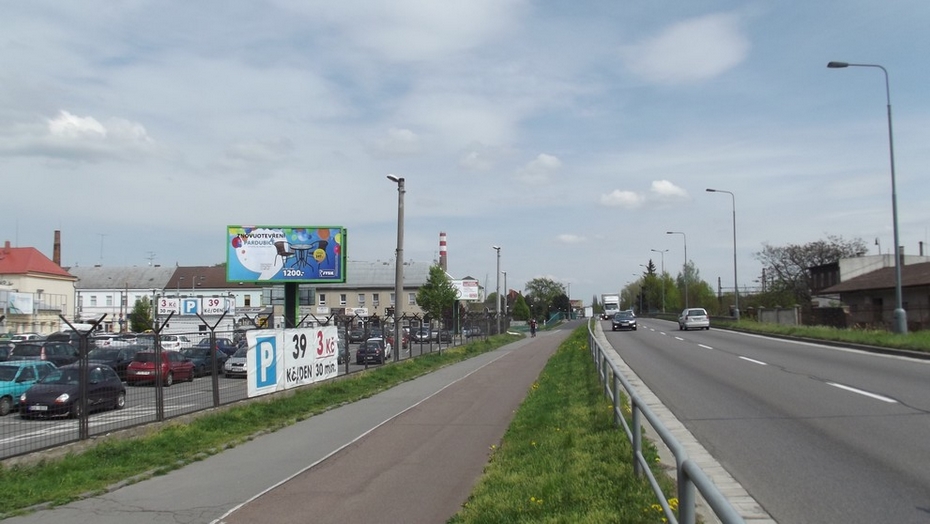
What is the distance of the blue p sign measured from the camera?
56.5ft

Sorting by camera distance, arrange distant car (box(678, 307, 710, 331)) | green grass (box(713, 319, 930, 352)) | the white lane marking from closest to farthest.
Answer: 1. the white lane marking
2. green grass (box(713, 319, 930, 352))
3. distant car (box(678, 307, 710, 331))

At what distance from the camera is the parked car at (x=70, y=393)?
35.8 feet

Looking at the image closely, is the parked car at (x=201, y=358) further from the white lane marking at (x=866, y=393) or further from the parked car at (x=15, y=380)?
the white lane marking at (x=866, y=393)

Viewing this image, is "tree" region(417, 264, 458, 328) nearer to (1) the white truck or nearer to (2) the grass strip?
(1) the white truck

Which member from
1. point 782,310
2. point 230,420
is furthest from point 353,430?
point 782,310

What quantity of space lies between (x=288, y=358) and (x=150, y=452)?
7497 mm

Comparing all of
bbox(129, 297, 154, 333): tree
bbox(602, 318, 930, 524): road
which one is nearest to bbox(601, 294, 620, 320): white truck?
bbox(129, 297, 154, 333): tree

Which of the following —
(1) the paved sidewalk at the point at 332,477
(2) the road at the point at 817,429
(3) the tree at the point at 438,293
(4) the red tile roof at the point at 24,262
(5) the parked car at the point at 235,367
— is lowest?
(1) the paved sidewalk at the point at 332,477

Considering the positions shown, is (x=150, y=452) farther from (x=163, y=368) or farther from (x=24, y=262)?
(x=24, y=262)

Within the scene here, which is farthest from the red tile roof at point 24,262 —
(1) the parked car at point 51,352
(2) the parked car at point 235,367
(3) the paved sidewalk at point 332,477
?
(3) the paved sidewalk at point 332,477

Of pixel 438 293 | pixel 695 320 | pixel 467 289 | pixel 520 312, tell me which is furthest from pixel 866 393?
pixel 520 312

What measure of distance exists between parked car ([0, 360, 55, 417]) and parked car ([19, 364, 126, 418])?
171 mm

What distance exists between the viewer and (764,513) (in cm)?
671

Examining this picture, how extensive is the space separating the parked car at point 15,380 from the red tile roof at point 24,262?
252 ft
